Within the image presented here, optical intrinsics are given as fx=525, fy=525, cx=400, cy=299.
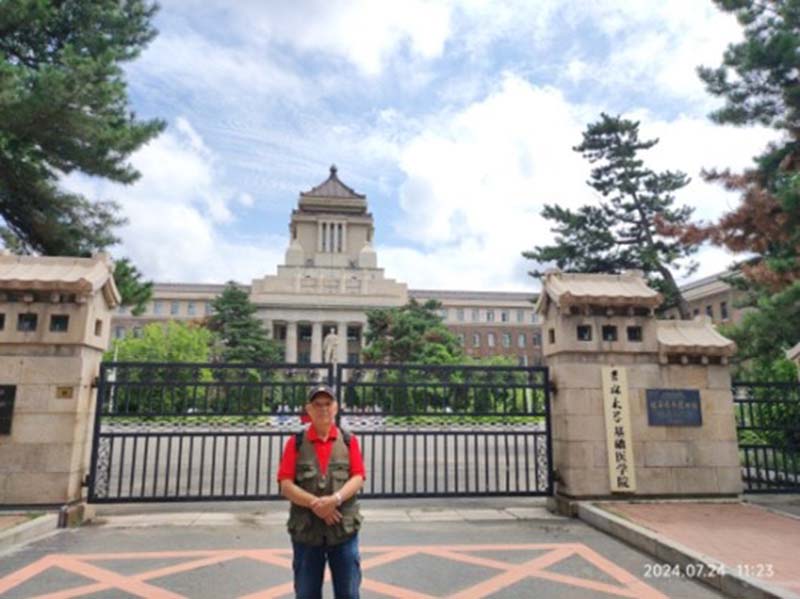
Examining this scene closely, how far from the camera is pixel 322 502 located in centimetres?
298

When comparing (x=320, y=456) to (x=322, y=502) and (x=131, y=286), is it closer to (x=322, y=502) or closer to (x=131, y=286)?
(x=322, y=502)

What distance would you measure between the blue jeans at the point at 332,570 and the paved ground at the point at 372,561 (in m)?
1.33

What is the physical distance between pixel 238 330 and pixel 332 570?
4500 centimetres

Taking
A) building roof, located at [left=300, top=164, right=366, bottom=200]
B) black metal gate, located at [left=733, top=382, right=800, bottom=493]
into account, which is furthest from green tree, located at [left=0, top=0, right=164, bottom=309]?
building roof, located at [left=300, top=164, right=366, bottom=200]

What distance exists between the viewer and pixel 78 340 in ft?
22.0

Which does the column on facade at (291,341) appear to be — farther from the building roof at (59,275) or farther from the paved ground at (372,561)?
the paved ground at (372,561)

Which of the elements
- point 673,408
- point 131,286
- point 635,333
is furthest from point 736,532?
point 131,286

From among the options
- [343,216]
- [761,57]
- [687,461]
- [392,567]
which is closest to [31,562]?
[392,567]

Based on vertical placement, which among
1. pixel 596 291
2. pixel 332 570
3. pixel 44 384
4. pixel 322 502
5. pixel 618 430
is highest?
pixel 596 291

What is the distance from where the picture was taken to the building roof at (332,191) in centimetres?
7625

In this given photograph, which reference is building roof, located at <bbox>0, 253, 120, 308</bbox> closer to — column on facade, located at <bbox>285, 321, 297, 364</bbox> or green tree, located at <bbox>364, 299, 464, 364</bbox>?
green tree, located at <bbox>364, 299, 464, 364</bbox>

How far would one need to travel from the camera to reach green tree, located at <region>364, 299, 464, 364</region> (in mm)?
36750

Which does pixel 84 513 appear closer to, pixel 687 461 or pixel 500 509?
pixel 500 509

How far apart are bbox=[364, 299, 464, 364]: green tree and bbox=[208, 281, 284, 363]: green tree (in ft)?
38.3
